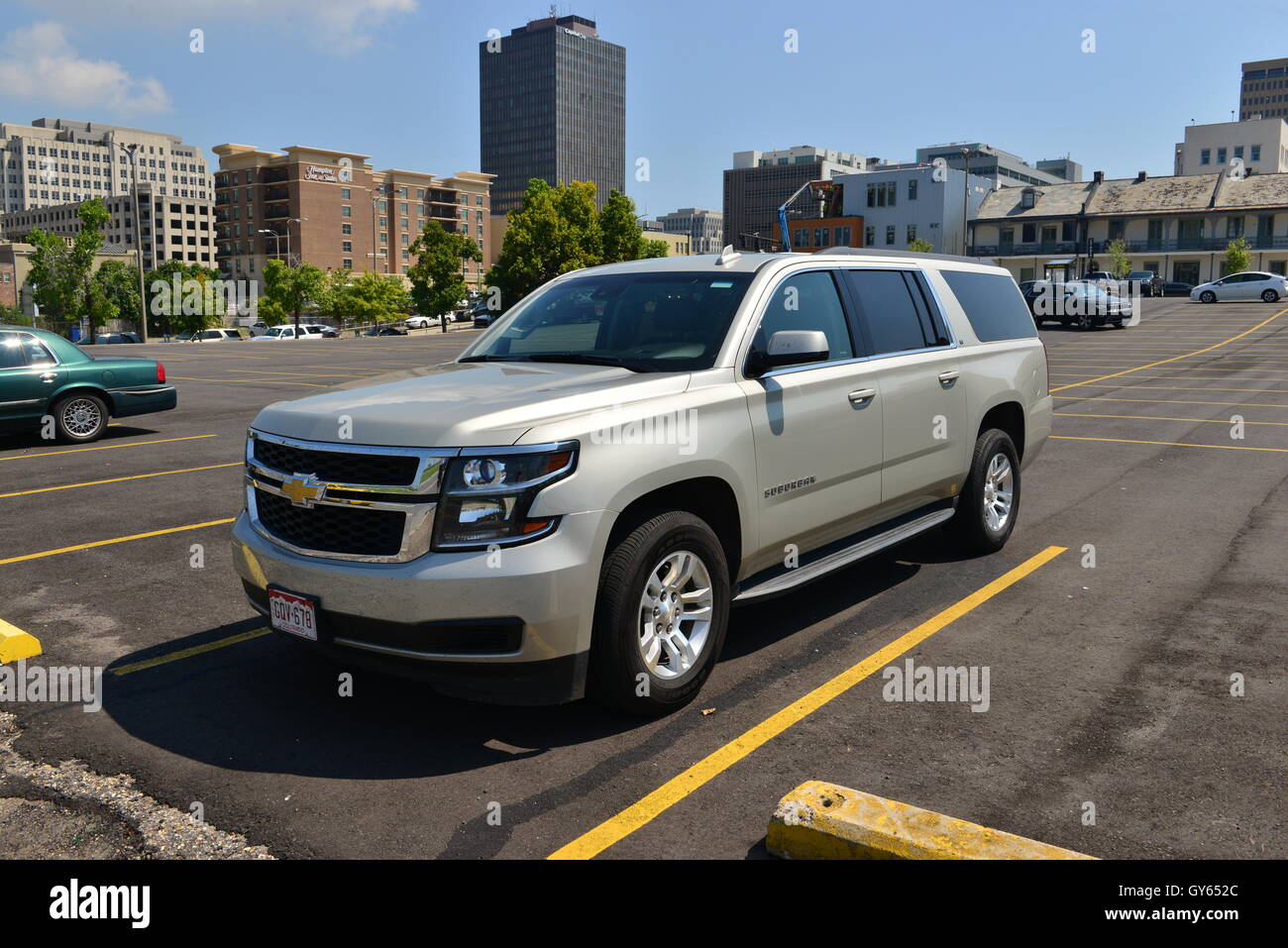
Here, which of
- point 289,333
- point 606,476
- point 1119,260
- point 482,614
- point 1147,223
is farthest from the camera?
point 1147,223

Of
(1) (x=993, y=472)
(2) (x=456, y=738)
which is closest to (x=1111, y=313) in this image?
(1) (x=993, y=472)

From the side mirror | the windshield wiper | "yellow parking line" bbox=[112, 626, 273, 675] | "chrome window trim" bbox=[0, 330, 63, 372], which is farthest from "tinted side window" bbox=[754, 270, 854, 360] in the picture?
"chrome window trim" bbox=[0, 330, 63, 372]

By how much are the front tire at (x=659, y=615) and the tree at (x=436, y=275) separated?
101799 mm

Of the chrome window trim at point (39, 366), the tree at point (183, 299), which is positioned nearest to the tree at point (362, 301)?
the tree at point (183, 299)

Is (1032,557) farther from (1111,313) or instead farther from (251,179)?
(251,179)

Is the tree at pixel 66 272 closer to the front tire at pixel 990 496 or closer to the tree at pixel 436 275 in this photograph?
the tree at pixel 436 275

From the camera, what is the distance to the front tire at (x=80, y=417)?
13.3m

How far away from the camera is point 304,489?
14.1 feet

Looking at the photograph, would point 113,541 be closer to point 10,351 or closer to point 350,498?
point 350,498

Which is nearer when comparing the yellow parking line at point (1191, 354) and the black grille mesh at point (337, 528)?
the black grille mesh at point (337, 528)

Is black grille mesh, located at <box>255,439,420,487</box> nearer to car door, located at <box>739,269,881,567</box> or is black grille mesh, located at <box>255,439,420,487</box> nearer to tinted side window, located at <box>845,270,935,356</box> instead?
car door, located at <box>739,269,881,567</box>

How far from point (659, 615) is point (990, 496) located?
373cm

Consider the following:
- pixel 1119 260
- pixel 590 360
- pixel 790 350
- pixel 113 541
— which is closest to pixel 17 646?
pixel 113 541

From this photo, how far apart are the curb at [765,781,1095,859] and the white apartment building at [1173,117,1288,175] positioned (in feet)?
462
